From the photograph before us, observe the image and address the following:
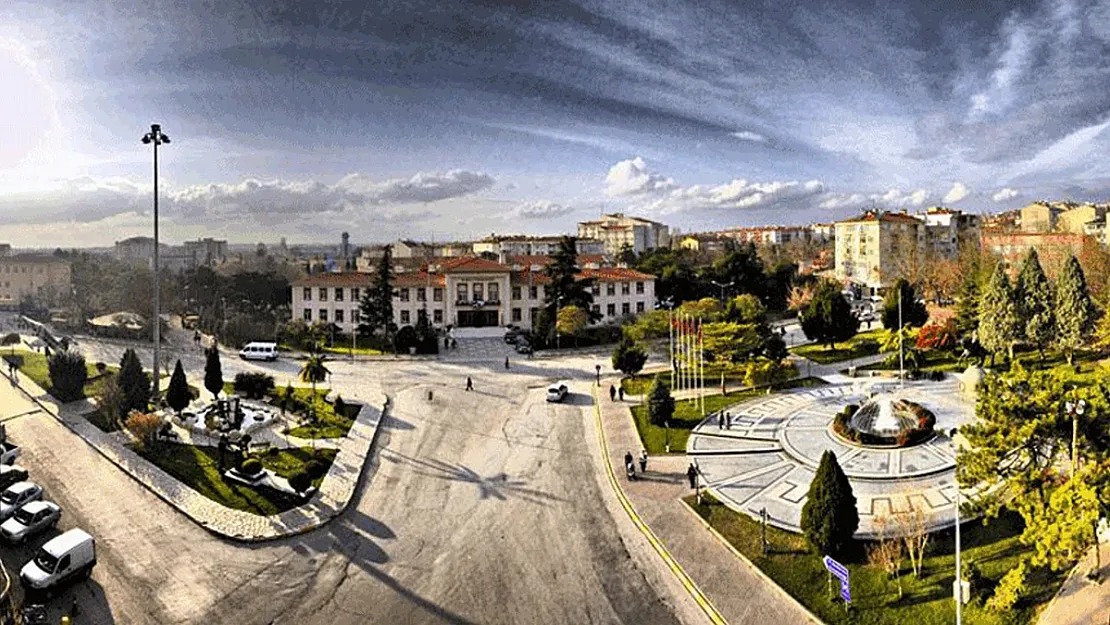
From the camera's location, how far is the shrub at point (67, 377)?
29.1 meters

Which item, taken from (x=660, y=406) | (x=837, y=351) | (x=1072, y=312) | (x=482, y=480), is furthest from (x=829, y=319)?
(x=482, y=480)

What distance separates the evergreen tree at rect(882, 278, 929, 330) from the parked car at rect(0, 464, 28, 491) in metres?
39.3

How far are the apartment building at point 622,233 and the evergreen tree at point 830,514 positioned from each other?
3425 inches

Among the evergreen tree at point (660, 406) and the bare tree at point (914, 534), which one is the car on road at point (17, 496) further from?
the bare tree at point (914, 534)

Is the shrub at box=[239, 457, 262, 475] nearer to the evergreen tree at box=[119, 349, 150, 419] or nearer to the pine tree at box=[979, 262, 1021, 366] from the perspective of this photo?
the evergreen tree at box=[119, 349, 150, 419]

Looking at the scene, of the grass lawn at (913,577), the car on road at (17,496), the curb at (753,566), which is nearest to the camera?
the grass lawn at (913,577)

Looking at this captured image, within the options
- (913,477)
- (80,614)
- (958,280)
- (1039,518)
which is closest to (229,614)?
(80,614)

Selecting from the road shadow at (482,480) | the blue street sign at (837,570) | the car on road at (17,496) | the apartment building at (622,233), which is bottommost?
the road shadow at (482,480)

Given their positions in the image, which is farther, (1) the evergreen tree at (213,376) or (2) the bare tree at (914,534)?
(1) the evergreen tree at (213,376)

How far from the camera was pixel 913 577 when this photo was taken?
14.6m

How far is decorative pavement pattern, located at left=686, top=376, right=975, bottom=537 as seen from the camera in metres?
18.3

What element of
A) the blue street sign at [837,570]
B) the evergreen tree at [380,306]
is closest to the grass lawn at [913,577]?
the blue street sign at [837,570]

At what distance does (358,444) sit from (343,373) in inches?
501

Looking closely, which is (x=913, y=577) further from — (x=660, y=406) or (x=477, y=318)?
(x=477, y=318)
